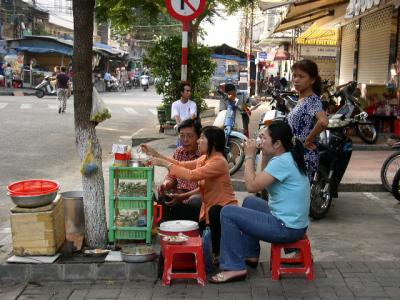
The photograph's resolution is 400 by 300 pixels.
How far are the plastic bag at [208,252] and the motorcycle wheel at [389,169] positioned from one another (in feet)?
12.2

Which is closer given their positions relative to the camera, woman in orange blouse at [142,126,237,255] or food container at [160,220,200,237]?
food container at [160,220,200,237]

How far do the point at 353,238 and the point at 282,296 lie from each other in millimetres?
1828

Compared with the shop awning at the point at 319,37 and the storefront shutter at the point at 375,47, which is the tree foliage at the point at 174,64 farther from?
the shop awning at the point at 319,37

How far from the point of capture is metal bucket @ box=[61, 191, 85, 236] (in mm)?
4906

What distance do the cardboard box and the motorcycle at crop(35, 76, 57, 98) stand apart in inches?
907

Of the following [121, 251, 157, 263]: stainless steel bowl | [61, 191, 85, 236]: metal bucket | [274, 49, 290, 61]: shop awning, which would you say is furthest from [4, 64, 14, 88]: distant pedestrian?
[121, 251, 157, 263]: stainless steel bowl

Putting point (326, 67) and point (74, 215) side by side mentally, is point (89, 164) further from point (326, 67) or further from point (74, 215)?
point (326, 67)

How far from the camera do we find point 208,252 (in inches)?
176

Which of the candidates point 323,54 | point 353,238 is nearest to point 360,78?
point 323,54

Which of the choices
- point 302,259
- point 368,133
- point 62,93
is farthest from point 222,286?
point 62,93

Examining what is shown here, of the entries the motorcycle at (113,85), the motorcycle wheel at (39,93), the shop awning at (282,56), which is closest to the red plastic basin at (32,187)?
the motorcycle wheel at (39,93)

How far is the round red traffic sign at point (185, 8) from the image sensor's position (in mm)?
7199

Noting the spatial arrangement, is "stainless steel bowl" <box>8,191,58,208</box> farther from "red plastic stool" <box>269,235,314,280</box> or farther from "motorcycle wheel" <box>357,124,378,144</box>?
"motorcycle wheel" <box>357,124,378,144</box>

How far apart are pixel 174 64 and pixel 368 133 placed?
4.70 m
